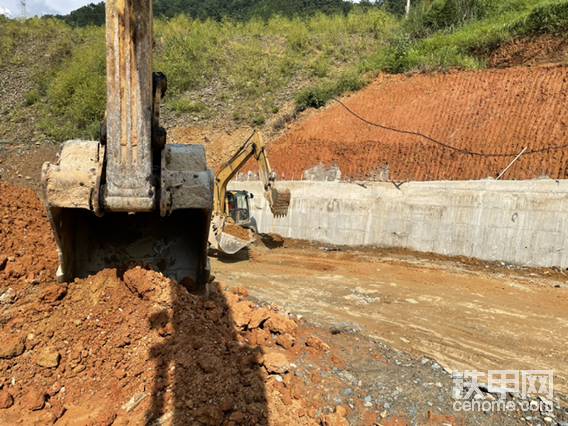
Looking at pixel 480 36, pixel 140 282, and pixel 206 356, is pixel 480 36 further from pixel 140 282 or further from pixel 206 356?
pixel 206 356

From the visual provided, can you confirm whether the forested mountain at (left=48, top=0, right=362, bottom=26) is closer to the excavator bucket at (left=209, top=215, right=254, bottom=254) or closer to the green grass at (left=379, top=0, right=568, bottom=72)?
the green grass at (left=379, top=0, right=568, bottom=72)

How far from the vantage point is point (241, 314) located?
5.57 m

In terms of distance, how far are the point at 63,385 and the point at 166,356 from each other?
860 mm

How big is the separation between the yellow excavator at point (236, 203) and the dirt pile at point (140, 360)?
274 inches

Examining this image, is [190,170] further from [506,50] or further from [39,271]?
[506,50]

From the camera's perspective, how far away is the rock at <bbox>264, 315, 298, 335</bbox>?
18.2ft

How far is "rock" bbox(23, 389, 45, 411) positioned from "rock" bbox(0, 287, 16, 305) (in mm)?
1381

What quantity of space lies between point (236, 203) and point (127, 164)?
11.2m

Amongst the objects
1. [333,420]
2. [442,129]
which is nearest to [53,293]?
[333,420]

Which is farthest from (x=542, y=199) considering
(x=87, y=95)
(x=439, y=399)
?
(x=87, y=95)

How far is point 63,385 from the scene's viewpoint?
157 inches

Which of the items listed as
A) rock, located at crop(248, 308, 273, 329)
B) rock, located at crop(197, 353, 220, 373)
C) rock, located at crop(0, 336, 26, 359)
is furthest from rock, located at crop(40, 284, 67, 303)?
rock, located at crop(248, 308, 273, 329)

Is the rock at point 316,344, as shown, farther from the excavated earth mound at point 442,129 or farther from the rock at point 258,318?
the excavated earth mound at point 442,129

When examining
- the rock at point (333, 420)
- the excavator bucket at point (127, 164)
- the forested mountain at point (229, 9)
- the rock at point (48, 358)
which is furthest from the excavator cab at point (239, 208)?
the forested mountain at point (229, 9)
